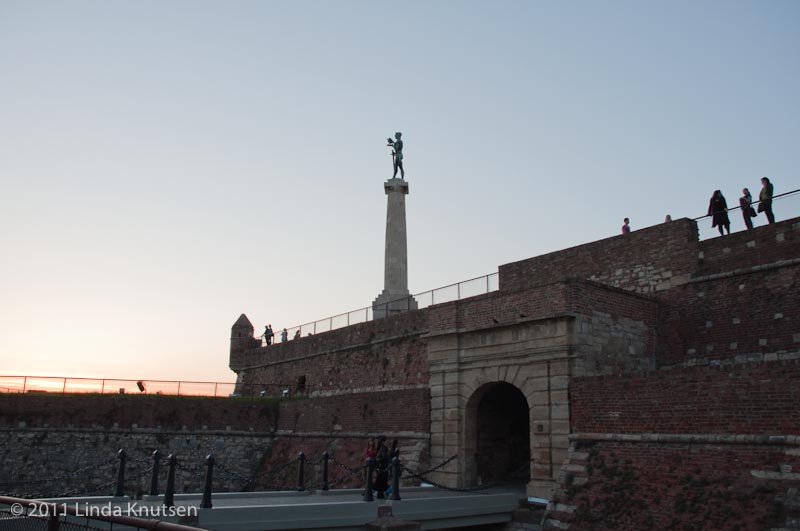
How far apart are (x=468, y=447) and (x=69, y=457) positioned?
50.9 ft

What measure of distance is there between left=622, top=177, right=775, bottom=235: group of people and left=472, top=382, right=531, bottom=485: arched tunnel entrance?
6684 mm

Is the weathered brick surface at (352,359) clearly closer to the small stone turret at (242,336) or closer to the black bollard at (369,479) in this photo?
the small stone turret at (242,336)

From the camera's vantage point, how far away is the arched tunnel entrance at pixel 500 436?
17594 millimetres

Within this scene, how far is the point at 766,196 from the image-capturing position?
16906 mm

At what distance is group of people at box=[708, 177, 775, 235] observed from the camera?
1662cm

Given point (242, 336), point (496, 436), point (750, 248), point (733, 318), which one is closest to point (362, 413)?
point (496, 436)

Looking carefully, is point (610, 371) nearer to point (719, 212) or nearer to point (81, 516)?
point (719, 212)

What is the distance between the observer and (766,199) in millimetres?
16641

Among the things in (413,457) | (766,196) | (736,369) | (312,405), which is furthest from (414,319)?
(736,369)

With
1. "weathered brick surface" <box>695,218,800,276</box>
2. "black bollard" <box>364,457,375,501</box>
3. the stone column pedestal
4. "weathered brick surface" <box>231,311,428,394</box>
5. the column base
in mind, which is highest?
the stone column pedestal

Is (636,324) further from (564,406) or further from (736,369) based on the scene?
(736,369)

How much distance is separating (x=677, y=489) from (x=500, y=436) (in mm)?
6987

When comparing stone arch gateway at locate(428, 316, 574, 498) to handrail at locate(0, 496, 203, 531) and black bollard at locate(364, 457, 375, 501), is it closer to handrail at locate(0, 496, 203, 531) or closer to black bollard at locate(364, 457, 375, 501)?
black bollard at locate(364, 457, 375, 501)

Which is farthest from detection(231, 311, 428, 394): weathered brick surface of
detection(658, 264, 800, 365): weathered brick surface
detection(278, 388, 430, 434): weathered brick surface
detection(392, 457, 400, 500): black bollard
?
detection(392, 457, 400, 500): black bollard
